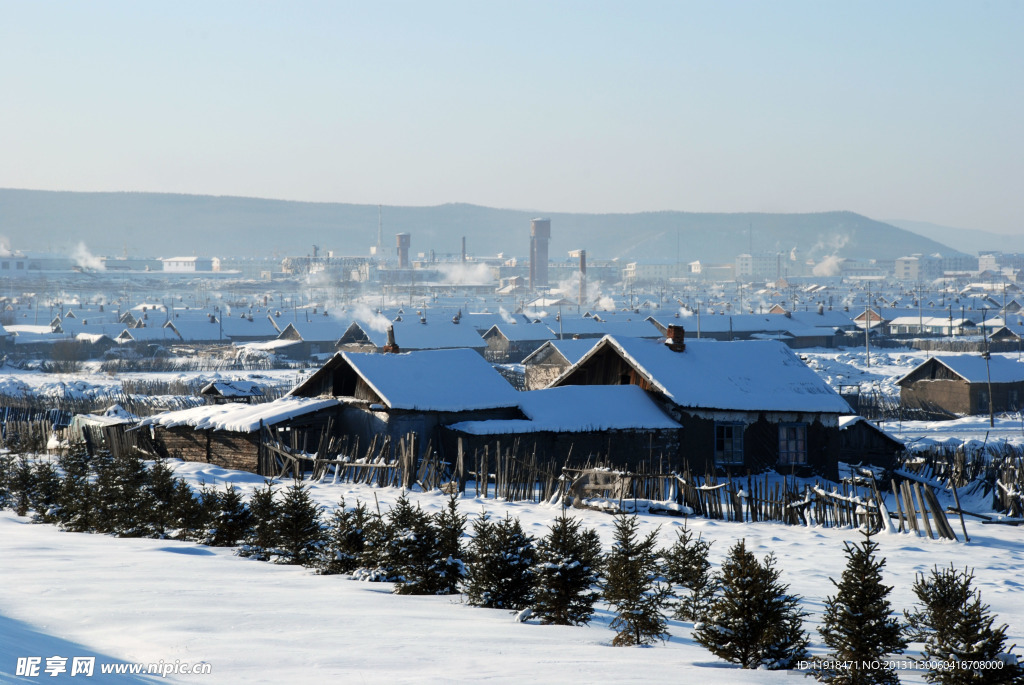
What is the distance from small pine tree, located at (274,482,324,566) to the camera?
13.4 m

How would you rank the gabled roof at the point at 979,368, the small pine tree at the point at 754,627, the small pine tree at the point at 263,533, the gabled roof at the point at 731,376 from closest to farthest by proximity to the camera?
the small pine tree at the point at 754,627
the small pine tree at the point at 263,533
the gabled roof at the point at 731,376
the gabled roof at the point at 979,368

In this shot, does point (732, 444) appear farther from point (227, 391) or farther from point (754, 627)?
point (754, 627)

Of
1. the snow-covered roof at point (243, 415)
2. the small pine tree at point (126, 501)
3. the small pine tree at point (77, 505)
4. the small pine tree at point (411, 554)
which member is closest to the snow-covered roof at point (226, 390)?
the snow-covered roof at point (243, 415)

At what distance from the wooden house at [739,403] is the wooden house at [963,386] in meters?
22.2

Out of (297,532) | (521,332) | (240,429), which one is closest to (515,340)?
(521,332)

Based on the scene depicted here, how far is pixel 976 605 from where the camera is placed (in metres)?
7.29

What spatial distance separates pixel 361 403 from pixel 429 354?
3314mm

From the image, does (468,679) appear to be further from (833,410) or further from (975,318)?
(975,318)

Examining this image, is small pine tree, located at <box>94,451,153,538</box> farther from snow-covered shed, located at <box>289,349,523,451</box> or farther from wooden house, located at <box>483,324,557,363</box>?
wooden house, located at <box>483,324,557,363</box>

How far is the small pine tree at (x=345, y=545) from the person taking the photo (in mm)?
12516

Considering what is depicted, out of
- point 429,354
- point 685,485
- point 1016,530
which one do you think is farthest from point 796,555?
point 429,354

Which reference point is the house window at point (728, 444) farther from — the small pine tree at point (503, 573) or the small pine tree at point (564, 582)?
the small pine tree at point (564, 582)

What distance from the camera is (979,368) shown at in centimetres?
4944

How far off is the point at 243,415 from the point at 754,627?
20.5m
